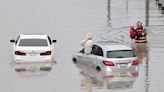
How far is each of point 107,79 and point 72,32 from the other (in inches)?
626

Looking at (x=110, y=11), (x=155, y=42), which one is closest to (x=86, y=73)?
(x=155, y=42)

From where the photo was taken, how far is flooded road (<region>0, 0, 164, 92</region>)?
85.6 feet

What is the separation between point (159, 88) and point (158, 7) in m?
34.3

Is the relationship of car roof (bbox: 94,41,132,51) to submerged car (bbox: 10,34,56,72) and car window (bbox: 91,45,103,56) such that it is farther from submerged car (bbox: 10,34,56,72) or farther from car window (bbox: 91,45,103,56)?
submerged car (bbox: 10,34,56,72)

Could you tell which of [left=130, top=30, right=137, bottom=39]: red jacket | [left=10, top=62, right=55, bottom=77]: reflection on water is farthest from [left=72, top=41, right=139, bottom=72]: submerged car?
[left=130, top=30, right=137, bottom=39]: red jacket

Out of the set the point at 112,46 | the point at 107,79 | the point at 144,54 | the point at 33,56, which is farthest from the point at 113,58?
the point at 144,54

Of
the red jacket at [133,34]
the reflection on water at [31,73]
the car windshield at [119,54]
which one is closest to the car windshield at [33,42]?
the reflection on water at [31,73]

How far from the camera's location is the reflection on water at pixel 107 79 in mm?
25547

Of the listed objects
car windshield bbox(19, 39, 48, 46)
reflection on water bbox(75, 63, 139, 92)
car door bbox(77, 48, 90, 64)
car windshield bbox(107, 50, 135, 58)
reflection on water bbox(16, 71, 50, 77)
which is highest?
car windshield bbox(19, 39, 48, 46)

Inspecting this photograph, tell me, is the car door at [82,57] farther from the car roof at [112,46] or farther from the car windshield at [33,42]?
the car windshield at [33,42]

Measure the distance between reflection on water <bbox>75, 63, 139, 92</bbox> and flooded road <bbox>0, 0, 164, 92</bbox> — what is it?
0.28ft

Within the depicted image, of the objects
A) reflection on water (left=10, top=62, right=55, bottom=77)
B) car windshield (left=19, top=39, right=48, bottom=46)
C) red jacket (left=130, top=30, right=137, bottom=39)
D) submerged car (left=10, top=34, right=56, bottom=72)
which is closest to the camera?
reflection on water (left=10, top=62, right=55, bottom=77)

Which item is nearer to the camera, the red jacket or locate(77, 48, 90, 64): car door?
locate(77, 48, 90, 64): car door

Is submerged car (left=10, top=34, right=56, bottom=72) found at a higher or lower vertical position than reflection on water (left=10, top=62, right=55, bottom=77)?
higher
